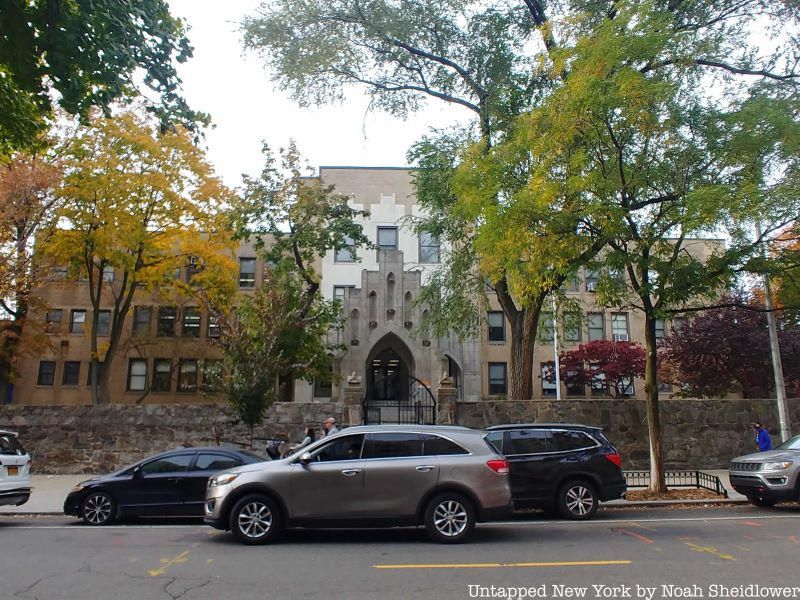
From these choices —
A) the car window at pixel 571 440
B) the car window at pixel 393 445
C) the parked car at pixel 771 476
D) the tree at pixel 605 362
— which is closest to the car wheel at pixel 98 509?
the car window at pixel 393 445

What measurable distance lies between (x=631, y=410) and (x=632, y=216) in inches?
312

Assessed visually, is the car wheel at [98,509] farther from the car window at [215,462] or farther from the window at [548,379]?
the window at [548,379]

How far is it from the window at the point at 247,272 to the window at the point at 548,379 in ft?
55.4

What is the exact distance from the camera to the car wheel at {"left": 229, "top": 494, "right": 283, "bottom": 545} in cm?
892

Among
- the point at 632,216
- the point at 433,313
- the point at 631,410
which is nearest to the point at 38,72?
the point at 632,216

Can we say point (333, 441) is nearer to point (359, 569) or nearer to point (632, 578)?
point (359, 569)

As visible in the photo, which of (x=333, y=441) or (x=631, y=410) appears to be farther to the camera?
(x=631, y=410)

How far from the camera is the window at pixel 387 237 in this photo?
34281 mm

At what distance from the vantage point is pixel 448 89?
20578 millimetres

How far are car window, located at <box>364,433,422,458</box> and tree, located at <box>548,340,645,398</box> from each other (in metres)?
22.9

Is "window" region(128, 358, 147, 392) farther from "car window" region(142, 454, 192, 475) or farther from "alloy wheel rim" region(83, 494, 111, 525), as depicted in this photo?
"car window" region(142, 454, 192, 475)

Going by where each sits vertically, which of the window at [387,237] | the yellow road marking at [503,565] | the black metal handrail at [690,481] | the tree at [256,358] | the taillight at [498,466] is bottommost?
the yellow road marking at [503,565]

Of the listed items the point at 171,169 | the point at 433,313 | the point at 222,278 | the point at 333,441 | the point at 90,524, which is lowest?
the point at 90,524

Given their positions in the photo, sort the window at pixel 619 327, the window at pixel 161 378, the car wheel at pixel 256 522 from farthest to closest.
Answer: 1. the window at pixel 619 327
2. the window at pixel 161 378
3. the car wheel at pixel 256 522
